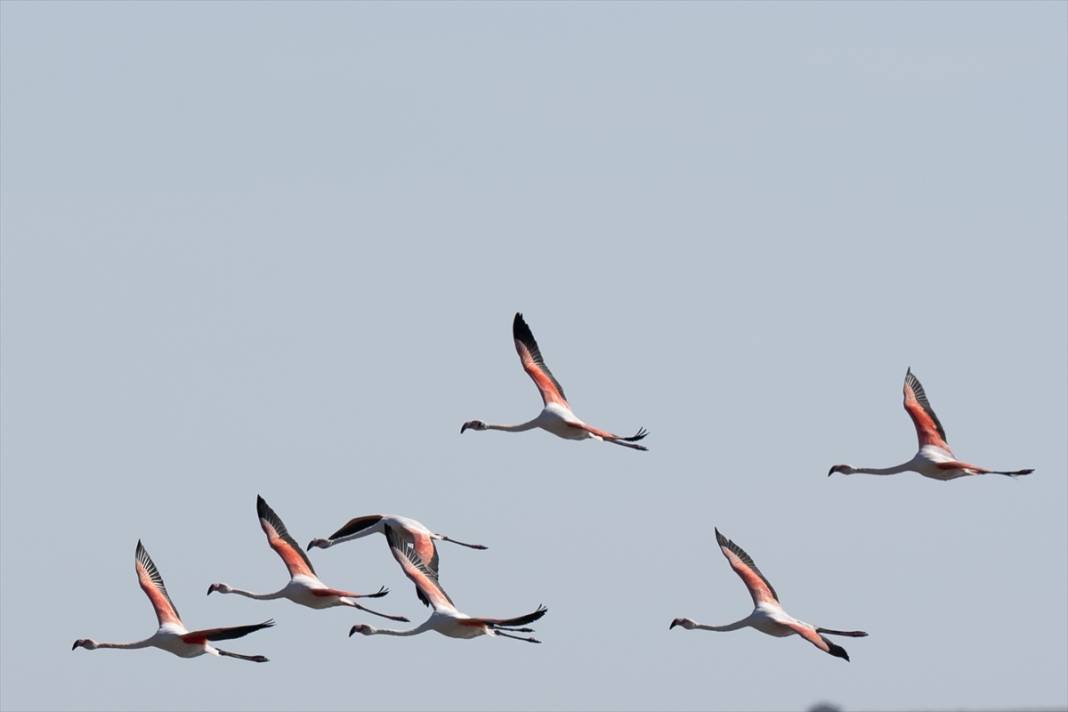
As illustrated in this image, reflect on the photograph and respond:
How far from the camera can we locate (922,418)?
6138 cm

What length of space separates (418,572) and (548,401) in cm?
490

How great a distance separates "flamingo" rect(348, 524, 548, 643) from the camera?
186ft

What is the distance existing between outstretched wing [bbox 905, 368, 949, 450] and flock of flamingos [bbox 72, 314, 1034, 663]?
0.02 meters

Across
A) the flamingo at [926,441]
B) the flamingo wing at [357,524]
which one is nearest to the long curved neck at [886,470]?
the flamingo at [926,441]

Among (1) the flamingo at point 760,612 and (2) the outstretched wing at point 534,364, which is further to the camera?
(2) the outstretched wing at point 534,364

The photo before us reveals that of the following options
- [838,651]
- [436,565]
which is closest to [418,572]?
[436,565]

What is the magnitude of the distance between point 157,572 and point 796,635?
1363 cm

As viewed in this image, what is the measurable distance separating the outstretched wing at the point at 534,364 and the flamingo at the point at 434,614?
4.12 metres

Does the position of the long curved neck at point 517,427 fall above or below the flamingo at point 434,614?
above

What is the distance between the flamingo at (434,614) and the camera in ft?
186

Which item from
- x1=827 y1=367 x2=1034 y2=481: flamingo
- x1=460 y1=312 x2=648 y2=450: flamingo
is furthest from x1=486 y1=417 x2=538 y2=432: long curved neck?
x1=827 y1=367 x2=1034 y2=481: flamingo

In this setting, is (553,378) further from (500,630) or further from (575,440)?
(500,630)

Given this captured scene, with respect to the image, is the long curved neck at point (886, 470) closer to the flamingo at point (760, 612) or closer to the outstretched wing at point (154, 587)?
the flamingo at point (760, 612)

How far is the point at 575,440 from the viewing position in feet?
208
